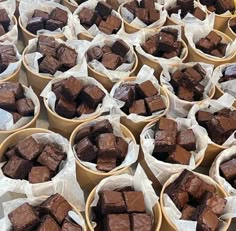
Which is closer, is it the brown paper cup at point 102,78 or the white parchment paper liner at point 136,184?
the white parchment paper liner at point 136,184

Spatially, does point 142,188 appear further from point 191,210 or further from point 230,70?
point 230,70

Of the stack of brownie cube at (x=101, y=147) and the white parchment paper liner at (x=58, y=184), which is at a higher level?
the stack of brownie cube at (x=101, y=147)

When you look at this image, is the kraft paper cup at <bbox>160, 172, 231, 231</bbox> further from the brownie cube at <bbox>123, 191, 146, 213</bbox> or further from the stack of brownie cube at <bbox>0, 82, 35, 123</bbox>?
the stack of brownie cube at <bbox>0, 82, 35, 123</bbox>

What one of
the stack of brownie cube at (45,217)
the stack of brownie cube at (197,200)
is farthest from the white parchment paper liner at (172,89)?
the stack of brownie cube at (45,217)

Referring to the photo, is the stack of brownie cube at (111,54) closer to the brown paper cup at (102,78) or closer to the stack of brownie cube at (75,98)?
the brown paper cup at (102,78)

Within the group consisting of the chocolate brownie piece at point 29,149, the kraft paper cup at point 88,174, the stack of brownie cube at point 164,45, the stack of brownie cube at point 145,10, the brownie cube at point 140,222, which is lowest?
the kraft paper cup at point 88,174

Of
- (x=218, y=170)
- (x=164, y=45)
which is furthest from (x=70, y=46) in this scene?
(x=218, y=170)

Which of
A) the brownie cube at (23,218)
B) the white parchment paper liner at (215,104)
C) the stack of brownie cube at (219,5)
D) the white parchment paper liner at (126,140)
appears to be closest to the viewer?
the brownie cube at (23,218)

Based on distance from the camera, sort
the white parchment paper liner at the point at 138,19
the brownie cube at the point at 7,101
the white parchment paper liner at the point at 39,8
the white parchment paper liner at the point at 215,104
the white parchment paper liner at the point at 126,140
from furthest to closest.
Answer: the white parchment paper liner at the point at 138,19 → the white parchment paper liner at the point at 39,8 → the white parchment paper liner at the point at 215,104 → the brownie cube at the point at 7,101 → the white parchment paper liner at the point at 126,140
